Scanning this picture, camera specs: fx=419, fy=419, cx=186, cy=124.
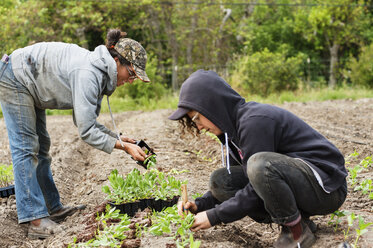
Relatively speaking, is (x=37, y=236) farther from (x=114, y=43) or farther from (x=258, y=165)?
(x=258, y=165)

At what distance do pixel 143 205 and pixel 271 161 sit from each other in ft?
5.28

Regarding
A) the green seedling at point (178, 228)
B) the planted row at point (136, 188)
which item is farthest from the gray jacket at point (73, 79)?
the green seedling at point (178, 228)

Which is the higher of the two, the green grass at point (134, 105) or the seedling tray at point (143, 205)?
the seedling tray at point (143, 205)

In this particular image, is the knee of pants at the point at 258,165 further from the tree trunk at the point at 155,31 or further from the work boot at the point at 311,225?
the tree trunk at the point at 155,31

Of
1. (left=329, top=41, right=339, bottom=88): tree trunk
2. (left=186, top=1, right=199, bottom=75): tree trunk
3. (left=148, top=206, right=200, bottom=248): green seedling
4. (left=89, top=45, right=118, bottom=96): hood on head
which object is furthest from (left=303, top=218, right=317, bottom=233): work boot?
(left=329, top=41, right=339, bottom=88): tree trunk

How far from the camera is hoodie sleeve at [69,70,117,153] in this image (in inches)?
127

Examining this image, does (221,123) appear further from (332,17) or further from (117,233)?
(332,17)

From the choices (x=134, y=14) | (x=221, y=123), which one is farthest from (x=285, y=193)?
(x=134, y=14)

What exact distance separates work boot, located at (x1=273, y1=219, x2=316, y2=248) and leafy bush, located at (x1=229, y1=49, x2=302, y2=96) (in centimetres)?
1273

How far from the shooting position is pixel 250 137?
2.55 m

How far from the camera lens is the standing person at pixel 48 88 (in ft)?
11.0

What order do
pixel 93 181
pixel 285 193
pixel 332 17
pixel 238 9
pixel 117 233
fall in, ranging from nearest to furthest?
pixel 285 193 < pixel 117 233 < pixel 93 181 < pixel 332 17 < pixel 238 9

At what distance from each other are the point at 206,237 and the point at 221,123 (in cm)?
90

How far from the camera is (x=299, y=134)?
2695 millimetres
